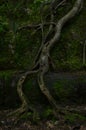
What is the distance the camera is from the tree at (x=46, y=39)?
7.28 meters

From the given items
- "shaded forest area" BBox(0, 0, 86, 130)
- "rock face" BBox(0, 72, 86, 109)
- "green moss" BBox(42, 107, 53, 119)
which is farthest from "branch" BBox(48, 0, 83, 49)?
"green moss" BBox(42, 107, 53, 119)

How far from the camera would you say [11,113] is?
7.16 meters

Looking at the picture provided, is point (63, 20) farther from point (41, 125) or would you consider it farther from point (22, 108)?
point (41, 125)

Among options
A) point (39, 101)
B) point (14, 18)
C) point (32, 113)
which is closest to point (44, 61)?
point (39, 101)

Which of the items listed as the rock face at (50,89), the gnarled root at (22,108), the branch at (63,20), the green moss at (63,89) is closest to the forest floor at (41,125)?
the gnarled root at (22,108)

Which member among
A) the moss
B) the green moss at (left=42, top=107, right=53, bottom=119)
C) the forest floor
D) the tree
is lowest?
the forest floor

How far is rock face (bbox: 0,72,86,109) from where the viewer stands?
25.3 feet

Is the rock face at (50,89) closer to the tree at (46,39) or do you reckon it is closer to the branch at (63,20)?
the tree at (46,39)

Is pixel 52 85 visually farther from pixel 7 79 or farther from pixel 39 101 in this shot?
pixel 7 79

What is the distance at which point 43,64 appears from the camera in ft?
26.3

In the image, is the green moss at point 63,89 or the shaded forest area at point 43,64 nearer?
the shaded forest area at point 43,64

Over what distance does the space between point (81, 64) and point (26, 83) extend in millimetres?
1783

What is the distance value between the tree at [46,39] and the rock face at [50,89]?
200 mm

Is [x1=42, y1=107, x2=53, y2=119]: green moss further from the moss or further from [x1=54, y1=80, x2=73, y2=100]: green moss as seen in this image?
[x1=54, y1=80, x2=73, y2=100]: green moss
